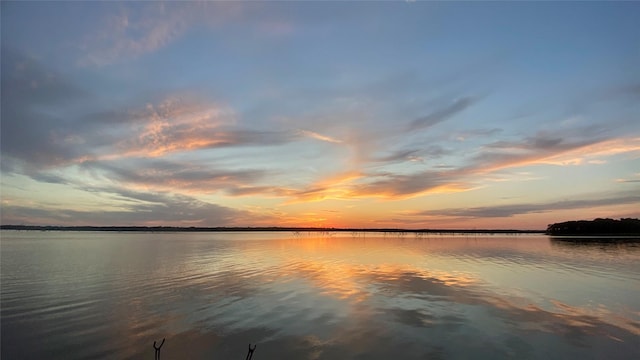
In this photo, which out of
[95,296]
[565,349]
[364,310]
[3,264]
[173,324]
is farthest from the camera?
[3,264]

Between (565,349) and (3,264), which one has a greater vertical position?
(3,264)

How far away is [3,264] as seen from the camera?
41031mm

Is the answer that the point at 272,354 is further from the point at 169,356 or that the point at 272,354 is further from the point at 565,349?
the point at 565,349

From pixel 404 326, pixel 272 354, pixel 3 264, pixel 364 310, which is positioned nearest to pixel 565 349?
pixel 404 326

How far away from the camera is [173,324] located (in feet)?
63.6

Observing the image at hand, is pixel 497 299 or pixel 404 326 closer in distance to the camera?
pixel 404 326

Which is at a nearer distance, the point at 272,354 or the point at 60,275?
the point at 272,354

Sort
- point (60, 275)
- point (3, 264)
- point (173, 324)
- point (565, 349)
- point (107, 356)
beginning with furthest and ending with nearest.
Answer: point (3, 264)
point (60, 275)
point (173, 324)
point (565, 349)
point (107, 356)

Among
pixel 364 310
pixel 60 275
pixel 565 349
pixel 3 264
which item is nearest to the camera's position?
pixel 565 349

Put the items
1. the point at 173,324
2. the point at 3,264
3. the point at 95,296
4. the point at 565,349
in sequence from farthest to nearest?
the point at 3,264
the point at 95,296
the point at 173,324
the point at 565,349

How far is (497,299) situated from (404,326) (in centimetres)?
1096

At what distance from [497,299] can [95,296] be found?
89.5 feet

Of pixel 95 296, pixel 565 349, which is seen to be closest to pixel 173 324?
pixel 95 296

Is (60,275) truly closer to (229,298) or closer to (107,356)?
(229,298)
